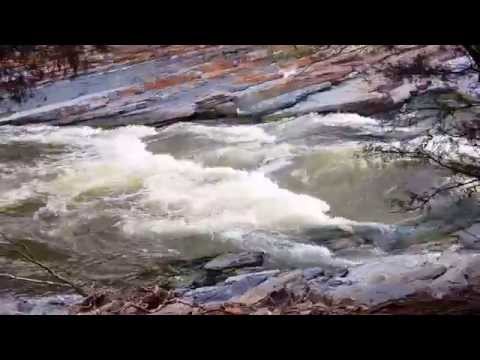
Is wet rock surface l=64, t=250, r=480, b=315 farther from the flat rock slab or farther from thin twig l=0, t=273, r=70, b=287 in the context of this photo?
thin twig l=0, t=273, r=70, b=287

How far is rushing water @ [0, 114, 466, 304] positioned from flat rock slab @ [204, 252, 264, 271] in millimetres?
33

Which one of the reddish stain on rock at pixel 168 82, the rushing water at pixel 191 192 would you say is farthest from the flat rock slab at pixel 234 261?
the reddish stain on rock at pixel 168 82

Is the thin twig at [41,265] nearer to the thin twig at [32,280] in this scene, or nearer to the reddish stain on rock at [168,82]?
the thin twig at [32,280]

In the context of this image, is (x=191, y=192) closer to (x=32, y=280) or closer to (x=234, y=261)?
(x=234, y=261)

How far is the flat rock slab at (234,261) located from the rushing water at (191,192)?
33 mm

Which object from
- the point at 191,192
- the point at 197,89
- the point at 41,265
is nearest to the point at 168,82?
the point at 197,89

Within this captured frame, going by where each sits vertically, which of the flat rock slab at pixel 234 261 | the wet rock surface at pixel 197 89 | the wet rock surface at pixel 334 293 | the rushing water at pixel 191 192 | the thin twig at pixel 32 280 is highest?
the wet rock surface at pixel 197 89

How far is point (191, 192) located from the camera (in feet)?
8.41

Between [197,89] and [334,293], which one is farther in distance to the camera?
[197,89]

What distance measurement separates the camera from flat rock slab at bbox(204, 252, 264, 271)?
8.18 feet

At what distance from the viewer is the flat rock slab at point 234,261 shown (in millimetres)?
2494

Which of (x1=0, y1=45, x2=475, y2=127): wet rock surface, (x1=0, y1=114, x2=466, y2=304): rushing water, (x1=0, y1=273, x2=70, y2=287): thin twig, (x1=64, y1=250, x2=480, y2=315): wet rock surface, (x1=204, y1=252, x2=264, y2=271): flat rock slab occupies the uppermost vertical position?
(x1=0, y1=45, x2=475, y2=127): wet rock surface

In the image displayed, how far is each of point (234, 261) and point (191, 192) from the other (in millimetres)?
322

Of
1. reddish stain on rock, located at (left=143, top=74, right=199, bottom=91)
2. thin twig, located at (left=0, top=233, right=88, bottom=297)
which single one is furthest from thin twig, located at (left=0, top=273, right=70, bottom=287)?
reddish stain on rock, located at (left=143, top=74, right=199, bottom=91)
